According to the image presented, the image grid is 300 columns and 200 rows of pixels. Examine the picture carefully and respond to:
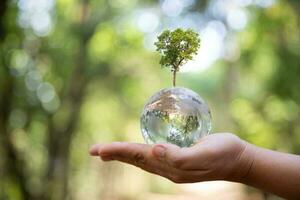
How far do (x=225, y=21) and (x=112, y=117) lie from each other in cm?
181

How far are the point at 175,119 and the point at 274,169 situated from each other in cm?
18

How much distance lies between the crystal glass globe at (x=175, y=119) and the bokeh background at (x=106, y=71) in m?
2.37

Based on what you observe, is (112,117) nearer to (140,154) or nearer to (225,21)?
(225,21)

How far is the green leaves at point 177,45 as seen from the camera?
0.90 metres

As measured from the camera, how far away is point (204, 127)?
2.83 ft

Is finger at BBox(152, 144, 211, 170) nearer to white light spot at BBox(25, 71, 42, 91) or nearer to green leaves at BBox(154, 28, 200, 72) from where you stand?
green leaves at BBox(154, 28, 200, 72)

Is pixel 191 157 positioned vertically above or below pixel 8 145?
above

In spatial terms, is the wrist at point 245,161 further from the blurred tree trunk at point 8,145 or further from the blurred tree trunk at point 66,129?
the blurred tree trunk at point 66,129

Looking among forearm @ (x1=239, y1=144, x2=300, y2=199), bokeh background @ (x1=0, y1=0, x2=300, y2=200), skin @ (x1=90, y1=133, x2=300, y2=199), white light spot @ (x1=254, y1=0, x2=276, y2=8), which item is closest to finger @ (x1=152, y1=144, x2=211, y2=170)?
skin @ (x1=90, y1=133, x2=300, y2=199)

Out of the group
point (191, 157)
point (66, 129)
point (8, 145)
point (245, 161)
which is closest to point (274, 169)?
point (245, 161)

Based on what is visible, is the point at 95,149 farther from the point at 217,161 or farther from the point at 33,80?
the point at 33,80

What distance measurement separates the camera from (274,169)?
785mm

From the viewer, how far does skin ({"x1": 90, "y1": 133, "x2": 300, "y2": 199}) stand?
710 mm

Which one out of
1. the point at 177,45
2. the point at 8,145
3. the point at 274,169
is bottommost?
the point at 8,145
